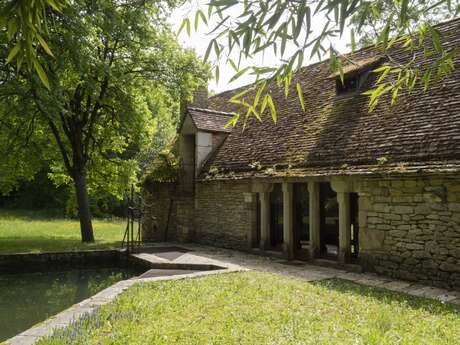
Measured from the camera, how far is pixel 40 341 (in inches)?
173

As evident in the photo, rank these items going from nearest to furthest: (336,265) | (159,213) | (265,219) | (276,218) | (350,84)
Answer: (336,265)
(350,84)
(265,219)
(276,218)
(159,213)

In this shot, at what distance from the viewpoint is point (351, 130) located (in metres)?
9.81

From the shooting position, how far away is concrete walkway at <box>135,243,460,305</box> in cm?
695

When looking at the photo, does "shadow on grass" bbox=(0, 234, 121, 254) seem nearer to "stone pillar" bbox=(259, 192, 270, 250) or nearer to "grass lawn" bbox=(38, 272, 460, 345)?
"stone pillar" bbox=(259, 192, 270, 250)

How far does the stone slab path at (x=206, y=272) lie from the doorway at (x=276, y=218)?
96cm

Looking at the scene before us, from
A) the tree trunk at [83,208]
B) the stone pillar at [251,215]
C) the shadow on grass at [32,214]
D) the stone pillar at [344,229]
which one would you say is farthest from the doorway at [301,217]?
the shadow on grass at [32,214]

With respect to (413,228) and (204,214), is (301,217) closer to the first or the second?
(204,214)

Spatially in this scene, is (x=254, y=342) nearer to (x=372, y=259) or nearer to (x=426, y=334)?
(x=426, y=334)

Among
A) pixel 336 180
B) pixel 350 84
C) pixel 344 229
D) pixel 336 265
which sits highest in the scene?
pixel 350 84

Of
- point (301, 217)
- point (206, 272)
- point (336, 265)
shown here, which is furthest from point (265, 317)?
point (301, 217)

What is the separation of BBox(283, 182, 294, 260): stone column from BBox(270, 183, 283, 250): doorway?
47.1 inches

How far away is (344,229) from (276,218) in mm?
3187

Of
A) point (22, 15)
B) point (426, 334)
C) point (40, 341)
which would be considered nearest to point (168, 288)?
point (40, 341)

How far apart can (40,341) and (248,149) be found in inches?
359
